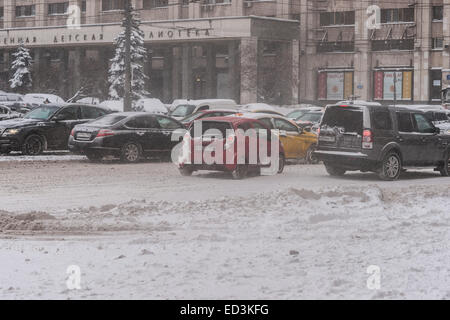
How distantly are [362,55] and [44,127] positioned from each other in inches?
1841

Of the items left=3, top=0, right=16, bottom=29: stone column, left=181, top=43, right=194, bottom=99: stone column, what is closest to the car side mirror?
left=181, top=43, right=194, bottom=99: stone column

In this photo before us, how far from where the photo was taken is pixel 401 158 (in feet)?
62.4

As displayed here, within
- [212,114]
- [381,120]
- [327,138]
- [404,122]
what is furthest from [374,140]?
[212,114]

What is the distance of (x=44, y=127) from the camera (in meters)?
24.4

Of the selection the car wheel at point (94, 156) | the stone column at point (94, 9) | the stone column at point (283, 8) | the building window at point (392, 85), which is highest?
the stone column at point (94, 9)

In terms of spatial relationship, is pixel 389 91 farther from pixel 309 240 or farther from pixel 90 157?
pixel 309 240

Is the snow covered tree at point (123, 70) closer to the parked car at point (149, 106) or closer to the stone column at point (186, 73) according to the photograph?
the parked car at point (149, 106)

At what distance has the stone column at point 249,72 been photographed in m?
64.6

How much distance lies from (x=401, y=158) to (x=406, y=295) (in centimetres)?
1198

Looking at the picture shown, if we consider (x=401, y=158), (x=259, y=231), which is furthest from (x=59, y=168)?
(x=259, y=231)

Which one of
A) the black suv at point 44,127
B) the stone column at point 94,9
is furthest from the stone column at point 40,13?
the black suv at point 44,127

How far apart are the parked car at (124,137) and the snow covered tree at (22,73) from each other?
50655mm

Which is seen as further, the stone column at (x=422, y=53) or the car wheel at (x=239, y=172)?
the stone column at (x=422, y=53)
